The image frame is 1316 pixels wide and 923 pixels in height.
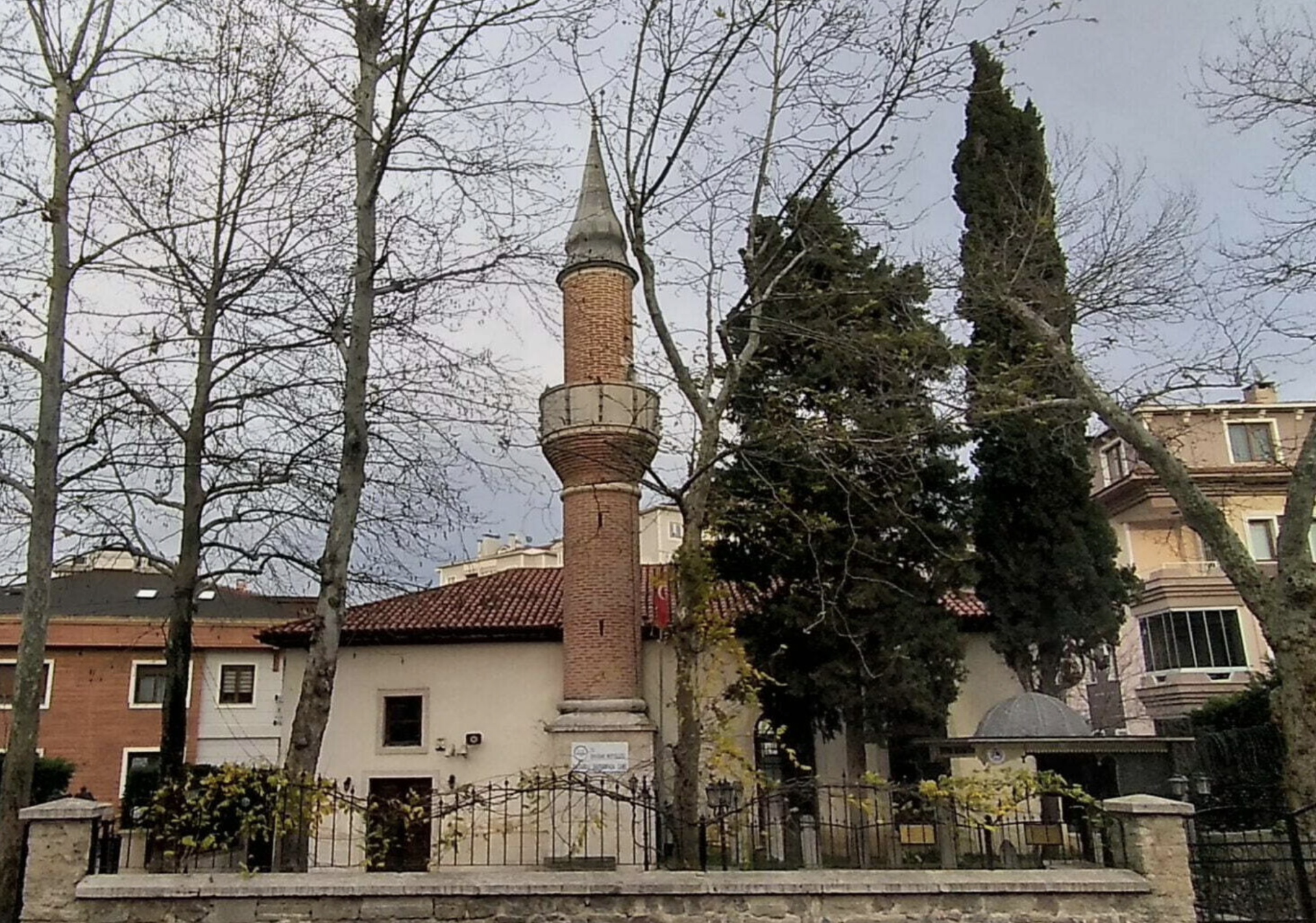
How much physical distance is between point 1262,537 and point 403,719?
23080mm

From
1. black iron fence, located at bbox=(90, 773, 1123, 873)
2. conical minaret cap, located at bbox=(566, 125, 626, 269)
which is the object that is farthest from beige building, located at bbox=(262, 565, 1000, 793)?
conical minaret cap, located at bbox=(566, 125, 626, 269)

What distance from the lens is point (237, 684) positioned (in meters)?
28.2

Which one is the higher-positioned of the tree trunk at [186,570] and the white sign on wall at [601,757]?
the tree trunk at [186,570]

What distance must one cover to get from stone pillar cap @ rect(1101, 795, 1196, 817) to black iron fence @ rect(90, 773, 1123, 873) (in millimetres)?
449

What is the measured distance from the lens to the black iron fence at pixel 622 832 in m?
7.76

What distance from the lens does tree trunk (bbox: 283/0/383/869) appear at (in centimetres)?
1013

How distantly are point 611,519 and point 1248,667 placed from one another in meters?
18.6

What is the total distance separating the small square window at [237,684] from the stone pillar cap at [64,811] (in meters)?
22.7

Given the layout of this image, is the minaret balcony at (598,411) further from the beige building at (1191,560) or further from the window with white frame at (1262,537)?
the window with white frame at (1262,537)

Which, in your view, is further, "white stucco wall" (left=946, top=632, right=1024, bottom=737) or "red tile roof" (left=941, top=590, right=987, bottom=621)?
"red tile roof" (left=941, top=590, right=987, bottom=621)

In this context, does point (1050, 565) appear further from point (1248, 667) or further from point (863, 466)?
point (1248, 667)

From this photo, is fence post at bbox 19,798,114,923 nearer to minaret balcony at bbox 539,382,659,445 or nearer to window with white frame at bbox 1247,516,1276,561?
minaret balcony at bbox 539,382,659,445

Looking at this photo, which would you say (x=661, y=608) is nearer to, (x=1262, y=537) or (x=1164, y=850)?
(x=1164, y=850)

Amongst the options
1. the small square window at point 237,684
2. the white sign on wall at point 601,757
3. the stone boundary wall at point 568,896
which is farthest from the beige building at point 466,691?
the small square window at point 237,684
